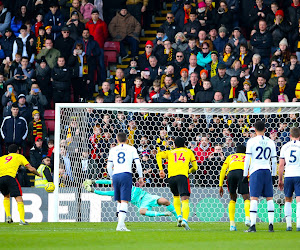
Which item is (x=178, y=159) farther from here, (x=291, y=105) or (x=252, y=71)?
(x=252, y=71)

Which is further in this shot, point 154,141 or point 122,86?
point 122,86

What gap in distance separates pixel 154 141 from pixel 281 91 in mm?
3590

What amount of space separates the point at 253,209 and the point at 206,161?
5.54 metres

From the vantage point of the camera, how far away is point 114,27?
23562 mm

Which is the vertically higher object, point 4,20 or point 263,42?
Result: point 4,20

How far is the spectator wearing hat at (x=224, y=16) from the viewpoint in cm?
2170

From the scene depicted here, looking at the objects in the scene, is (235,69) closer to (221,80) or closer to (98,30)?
Result: (221,80)

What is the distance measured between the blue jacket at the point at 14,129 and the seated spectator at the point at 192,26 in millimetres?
5409

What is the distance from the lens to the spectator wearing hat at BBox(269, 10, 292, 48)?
20719 mm

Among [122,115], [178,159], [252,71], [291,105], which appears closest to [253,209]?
[178,159]

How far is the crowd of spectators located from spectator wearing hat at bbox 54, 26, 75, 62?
30 mm

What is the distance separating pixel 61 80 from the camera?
2166cm

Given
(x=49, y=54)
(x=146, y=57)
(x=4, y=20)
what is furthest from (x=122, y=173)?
(x=4, y=20)

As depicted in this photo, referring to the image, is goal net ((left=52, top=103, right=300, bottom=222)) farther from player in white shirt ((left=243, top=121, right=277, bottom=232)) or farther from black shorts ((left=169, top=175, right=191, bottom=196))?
player in white shirt ((left=243, top=121, right=277, bottom=232))
